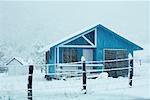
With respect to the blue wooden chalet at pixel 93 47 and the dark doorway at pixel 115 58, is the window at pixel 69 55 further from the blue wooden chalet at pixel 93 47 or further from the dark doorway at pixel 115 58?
the dark doorway at pixel 115 58

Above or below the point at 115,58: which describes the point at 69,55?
above

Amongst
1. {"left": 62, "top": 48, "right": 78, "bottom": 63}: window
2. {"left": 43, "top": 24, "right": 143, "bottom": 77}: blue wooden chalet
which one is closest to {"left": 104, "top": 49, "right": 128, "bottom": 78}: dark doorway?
{"left": 43, "top": 24, "right": 143, "bottom": 77}: blue wooden chalet

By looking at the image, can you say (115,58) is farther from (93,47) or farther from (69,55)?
(69,55)

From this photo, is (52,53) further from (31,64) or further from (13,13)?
(13,13)

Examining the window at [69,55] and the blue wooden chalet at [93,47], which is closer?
the blue wooden chalet at [93,47]

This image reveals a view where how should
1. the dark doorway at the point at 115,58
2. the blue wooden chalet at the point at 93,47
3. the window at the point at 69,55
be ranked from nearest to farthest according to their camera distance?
the blue wooden chalet at the point at 93,47 → the window at the point at 69,55 → the dark doorway at the point at 115,58

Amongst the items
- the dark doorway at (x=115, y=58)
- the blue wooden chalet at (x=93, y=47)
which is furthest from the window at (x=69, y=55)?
the dark doorway at (x=115, y=58)

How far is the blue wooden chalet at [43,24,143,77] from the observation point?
22359 mm

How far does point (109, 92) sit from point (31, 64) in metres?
3.21

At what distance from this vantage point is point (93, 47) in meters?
23.1

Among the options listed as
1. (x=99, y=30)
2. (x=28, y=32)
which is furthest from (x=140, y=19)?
(x=99, y=30)

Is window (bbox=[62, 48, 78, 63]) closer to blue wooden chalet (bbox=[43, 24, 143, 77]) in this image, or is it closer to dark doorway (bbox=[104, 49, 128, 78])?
blue wooden chalet (bbox=[43, 24, 143, 77])

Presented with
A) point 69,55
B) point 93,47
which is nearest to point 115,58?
point 93,47

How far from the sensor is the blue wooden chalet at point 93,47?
22.4m
